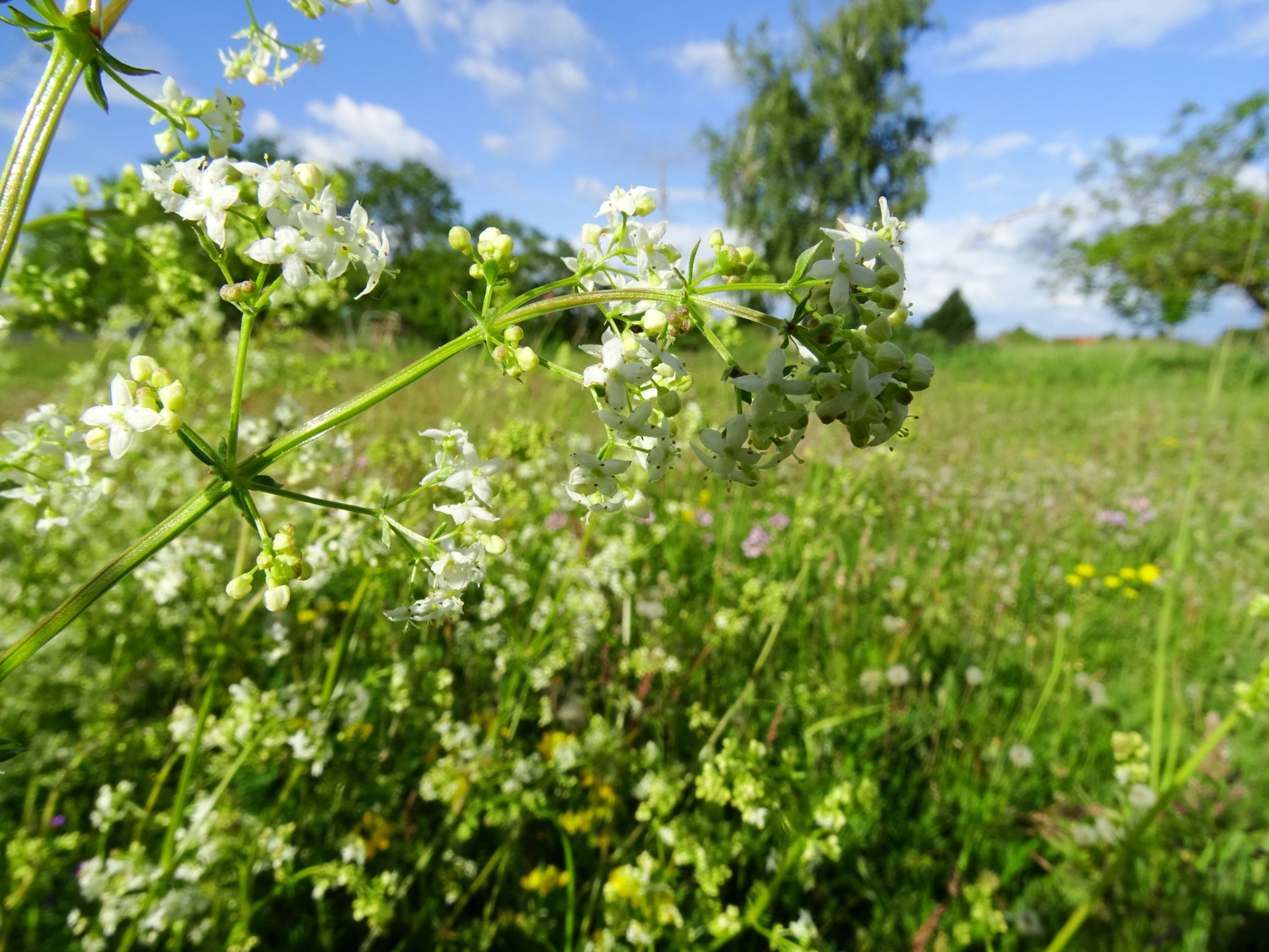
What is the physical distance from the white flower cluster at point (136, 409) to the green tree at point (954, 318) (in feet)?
143

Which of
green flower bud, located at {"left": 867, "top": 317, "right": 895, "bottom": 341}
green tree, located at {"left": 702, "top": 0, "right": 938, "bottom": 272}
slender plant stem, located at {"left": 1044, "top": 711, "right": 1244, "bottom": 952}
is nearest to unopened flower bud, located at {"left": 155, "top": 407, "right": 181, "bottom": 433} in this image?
green flower bud, located at {"left": 867, "top": 317, "right": 895, "bottom": 341}

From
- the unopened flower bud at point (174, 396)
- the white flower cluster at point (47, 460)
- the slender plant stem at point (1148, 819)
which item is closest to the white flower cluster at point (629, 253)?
the unopened flower bud at point (174, 396)

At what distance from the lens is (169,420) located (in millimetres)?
999

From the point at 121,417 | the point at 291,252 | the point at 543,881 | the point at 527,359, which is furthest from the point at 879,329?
the point at 543,881

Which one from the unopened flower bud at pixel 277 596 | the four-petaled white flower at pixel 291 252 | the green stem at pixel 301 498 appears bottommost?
the unopened flower bud at pixel 277 596

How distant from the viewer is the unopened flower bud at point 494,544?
1.21m

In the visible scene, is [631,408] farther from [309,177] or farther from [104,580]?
[104,580]

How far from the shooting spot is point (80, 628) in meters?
2.88

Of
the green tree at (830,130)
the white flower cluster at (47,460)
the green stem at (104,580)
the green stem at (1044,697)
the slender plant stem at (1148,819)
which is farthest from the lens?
the green tree at (830,130)

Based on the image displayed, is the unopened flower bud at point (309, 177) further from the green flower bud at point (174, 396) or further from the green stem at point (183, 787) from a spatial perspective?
the green stem at point (183, 787)

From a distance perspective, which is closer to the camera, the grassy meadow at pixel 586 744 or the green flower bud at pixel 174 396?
the green flower bud at pixel 174 396

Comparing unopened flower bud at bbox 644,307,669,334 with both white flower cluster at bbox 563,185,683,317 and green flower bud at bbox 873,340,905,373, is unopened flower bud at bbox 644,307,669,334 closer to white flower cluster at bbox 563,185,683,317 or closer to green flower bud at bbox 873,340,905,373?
white flower cluster at bbox 563,185,683,317

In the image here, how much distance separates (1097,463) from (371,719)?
32.2 ft

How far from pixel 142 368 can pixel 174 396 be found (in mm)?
103
